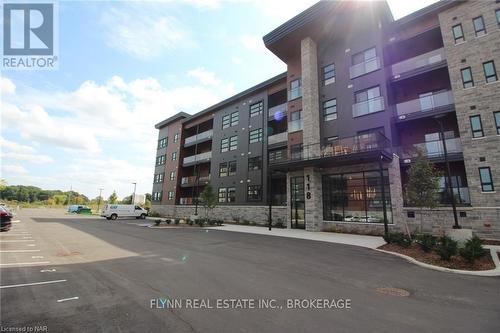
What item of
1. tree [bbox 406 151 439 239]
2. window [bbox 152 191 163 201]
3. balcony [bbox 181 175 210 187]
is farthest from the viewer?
window [bbox 152 191 163 201]

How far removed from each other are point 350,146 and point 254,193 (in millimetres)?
13112

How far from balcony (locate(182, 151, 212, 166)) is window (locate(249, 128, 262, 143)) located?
819cm

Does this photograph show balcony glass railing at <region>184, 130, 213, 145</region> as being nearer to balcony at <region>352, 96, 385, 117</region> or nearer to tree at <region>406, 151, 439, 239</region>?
balcony at <region>352, 96, 385, 117</region>

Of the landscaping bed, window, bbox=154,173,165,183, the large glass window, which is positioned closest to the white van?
window, bbox=154,173,165,183

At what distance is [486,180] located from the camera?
50.0ft

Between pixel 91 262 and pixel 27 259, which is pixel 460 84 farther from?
pixel 27 259

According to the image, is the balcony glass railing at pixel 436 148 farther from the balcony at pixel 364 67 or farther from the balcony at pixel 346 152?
the balcony at pixel 364 67

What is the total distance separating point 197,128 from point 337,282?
118ft

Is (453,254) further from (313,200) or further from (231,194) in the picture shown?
(231,194)

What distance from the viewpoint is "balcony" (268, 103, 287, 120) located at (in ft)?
87.4

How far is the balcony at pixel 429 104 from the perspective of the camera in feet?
56.4

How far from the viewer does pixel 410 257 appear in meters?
9.64

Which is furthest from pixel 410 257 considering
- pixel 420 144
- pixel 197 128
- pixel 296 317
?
pixel 197 128

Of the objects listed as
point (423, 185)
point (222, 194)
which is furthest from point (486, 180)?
point (222, 194)
